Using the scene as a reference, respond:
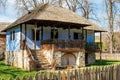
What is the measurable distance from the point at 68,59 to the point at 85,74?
17.5 m

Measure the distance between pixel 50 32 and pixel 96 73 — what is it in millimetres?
19238

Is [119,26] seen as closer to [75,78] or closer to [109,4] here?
[109,4]

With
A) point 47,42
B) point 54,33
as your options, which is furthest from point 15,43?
point 47,42

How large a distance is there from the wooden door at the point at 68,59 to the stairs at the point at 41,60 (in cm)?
245

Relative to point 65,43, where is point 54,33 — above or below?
above

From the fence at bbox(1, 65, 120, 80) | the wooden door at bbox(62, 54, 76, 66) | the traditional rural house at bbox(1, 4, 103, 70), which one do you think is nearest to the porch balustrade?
the traditional rural house at bbox(1, 4, 103, 70)

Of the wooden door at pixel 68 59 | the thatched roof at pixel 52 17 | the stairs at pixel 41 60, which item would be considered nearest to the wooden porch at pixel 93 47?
the thatched roof at pixel 52 17

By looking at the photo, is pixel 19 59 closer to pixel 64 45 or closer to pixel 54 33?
pixel 54 33

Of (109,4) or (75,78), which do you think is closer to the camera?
(75,78)

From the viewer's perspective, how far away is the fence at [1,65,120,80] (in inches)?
319

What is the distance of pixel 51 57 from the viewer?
25062 mm

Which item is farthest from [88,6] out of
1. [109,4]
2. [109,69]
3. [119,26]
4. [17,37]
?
[109,69]

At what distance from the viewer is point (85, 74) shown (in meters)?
9.63

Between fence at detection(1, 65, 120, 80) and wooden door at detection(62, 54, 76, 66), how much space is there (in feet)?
50.2
